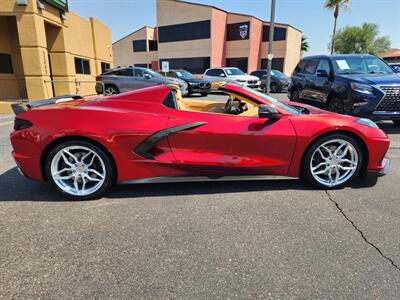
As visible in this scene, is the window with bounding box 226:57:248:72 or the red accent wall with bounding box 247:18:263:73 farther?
the window with bounding box 226:57:248:72

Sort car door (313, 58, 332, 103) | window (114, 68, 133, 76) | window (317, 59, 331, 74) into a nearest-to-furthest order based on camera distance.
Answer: car door (313, 58, 332, 103)
window (317, 59, 331, 74)
window (114, 68, 133, 76)

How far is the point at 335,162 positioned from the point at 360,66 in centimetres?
485

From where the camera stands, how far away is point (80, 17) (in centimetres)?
1583

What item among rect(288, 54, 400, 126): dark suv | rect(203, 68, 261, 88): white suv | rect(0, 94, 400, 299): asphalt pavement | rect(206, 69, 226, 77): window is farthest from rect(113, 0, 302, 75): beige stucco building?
rect(0, 94, 400, 299): asphalt pavement

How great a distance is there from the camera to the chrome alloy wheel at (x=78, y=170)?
10.2ft

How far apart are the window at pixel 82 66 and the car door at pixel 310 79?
486 inches

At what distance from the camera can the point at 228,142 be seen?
316cm

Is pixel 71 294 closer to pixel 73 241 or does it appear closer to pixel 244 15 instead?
pixel 73 241

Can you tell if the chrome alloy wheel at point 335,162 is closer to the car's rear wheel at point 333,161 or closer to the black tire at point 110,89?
the car's rear wheel at point 333,161

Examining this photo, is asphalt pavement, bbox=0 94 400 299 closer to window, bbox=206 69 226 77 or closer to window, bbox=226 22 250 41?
window, bbox=206 69 226 77

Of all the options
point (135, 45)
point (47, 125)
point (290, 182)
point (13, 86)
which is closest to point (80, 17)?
point (13, 86)

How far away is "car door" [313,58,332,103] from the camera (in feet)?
23.3

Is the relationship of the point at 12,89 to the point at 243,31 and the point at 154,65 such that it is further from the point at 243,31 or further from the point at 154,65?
the point at 154,65

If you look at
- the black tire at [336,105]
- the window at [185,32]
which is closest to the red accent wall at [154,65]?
the window at [185,32]
